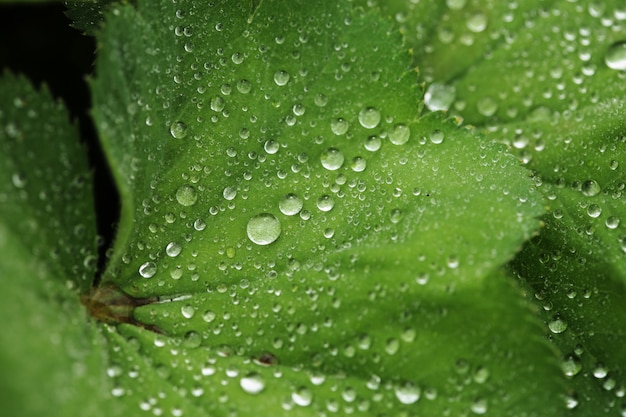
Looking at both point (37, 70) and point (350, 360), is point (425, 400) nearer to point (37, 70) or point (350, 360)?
point (350, 360)

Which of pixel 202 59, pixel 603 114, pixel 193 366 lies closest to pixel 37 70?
pixel 202 59

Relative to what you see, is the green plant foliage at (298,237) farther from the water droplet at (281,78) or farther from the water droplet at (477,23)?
the water droplet at (477,23)

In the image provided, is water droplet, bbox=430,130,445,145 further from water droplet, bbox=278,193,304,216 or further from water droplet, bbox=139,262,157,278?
water droplet, bbox=139,262,157,278

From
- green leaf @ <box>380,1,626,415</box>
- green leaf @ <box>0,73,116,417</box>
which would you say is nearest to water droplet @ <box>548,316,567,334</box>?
green leaf @ <box>380,1,626,415</box>

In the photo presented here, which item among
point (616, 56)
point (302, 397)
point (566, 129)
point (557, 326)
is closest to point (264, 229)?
point (302, 397)

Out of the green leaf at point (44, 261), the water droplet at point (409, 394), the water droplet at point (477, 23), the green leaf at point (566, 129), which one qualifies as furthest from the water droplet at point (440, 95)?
the green leaf at point (44, 261)
